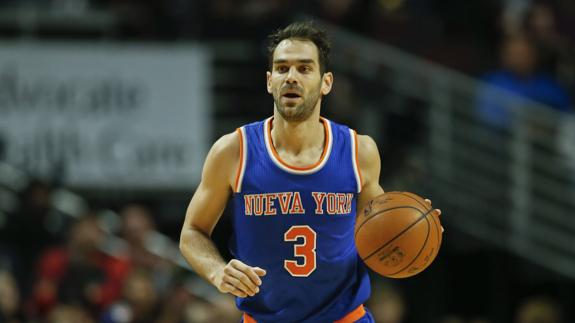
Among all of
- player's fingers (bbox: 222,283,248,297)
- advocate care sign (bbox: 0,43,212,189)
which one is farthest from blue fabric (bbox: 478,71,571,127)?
player's fingers (bbox: 222,283,248,297)

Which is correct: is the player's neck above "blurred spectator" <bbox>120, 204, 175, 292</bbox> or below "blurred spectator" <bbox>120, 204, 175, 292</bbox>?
above

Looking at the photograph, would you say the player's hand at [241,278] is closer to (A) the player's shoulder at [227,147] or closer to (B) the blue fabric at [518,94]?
(A) the player's shoulder at [227,147]

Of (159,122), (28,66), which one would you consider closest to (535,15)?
(159,122)

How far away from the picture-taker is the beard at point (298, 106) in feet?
22.0

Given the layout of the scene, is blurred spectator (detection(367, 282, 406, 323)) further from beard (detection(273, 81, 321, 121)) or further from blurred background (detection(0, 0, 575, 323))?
beard (detection(273, 81, 321, 121))

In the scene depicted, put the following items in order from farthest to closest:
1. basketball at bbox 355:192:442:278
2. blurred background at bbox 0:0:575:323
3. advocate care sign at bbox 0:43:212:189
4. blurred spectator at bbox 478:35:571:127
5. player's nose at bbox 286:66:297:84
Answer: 1. advocate care sign at bbox 0:43:212:189
2. blurred spectator at bbox 478:35:571:127
3. blurred background at bbox 0:0:575:323
4. player's nose at bbox 286:66:297:84
5. basketball at bbox 355:192:442:278

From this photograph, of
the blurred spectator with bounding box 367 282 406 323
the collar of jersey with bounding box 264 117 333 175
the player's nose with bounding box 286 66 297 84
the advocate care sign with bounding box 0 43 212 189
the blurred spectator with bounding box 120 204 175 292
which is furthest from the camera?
the advocate care sign with bounding box 0 43 212 189

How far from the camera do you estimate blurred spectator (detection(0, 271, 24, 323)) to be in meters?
11.4

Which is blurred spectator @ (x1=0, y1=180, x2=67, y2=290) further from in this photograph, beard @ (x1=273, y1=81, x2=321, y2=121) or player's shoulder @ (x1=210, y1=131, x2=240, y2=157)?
beard @ (x1=273, y1=81, x2=321, y2=121)

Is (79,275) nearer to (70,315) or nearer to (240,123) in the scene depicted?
(70,315)

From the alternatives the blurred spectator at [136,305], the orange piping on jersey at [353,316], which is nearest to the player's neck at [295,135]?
the orange piping on jersey at [353,316]

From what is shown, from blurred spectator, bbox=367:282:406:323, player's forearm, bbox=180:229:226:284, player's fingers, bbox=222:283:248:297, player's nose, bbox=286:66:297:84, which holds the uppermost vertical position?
player's nose, bbox=286:66:297:84

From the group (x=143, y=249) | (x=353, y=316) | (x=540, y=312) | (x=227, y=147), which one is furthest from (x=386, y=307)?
(x=227, y=147)

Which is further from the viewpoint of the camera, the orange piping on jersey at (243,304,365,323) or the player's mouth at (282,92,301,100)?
the orange piping on jersey at (243,304,365,323)
